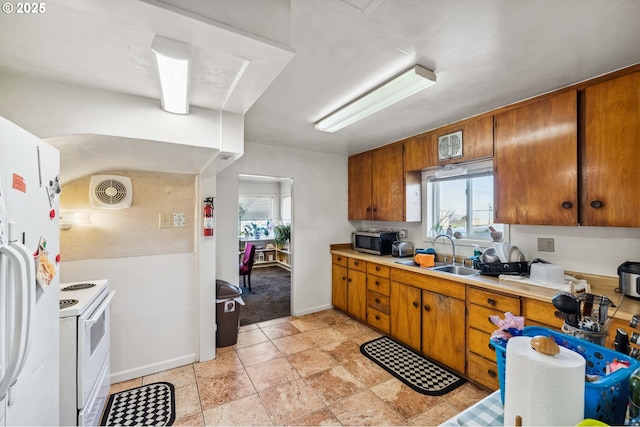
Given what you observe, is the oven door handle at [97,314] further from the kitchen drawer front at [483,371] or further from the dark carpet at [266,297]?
the kitchen drawer front at [483,371]

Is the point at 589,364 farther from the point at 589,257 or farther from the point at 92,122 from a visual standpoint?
the point at 92,122

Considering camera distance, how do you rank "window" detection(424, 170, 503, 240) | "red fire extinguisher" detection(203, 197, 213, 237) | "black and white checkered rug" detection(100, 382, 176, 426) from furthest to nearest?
"window" detection(424, 170, 503, 240) < "red fire extinguisher" detection(203, 197, 213, 237) < "black and white checkered rug" detection(100, 382, 176, 426)

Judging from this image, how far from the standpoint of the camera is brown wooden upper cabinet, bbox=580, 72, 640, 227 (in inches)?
64.8

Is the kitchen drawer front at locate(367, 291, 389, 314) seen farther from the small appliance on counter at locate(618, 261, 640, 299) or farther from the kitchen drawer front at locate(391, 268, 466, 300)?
the small appliance on counter at locate(618, 261, 640, 299)

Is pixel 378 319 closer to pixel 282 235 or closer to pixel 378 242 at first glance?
pixel 378 242

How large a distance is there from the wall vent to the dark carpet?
6.81ft

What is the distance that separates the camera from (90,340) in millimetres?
1617

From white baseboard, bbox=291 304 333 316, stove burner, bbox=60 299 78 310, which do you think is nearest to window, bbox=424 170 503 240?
white baseboard, bbox=291 304 333 316

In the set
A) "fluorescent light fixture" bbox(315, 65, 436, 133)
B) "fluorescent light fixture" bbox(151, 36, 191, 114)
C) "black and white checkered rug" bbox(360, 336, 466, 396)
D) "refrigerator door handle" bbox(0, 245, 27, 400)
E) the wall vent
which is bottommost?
"black and white checkered rug" bbox(360, 336, 466, 396)

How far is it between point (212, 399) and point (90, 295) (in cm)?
117

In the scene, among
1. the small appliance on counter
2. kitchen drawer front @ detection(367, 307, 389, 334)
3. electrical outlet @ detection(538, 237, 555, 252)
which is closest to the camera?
the small appliance on counter

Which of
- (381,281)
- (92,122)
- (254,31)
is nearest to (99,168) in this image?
(92,122)

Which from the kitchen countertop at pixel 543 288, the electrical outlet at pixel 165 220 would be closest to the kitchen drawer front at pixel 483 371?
the kitchen countertop at pixel 543 288

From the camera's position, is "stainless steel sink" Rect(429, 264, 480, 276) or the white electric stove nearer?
the white electric stove
